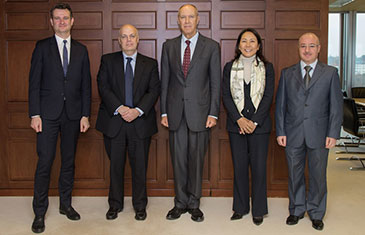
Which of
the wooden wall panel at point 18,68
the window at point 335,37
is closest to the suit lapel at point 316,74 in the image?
the wooden wall panel at point 18,68

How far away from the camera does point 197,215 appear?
3453 millimetres

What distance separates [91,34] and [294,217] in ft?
9.01

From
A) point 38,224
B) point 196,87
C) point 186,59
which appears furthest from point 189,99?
point 38,224

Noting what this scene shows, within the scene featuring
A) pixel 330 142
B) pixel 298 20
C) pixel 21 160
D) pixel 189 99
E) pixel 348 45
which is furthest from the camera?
pixel 348 45

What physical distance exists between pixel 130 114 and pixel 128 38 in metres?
0.68

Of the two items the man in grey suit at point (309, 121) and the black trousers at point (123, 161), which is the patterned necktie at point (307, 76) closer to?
the man in grey suit at point (309, 121)

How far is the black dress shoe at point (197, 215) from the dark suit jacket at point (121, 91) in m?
0.82

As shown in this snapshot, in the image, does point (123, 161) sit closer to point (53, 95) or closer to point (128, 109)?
point (128, 109)

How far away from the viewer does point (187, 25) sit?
132 inches

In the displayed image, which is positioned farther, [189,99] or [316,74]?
[189,99]

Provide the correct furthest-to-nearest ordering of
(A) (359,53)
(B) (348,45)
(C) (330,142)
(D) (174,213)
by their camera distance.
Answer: (A) (359,53)
(B) (348,45)
(D) (174,213)
(C) (330,142)

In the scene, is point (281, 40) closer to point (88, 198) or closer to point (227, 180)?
point (227, 180)

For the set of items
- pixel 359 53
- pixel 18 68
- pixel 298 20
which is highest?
pixel 359 53

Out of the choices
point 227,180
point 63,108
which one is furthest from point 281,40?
point 63,108
